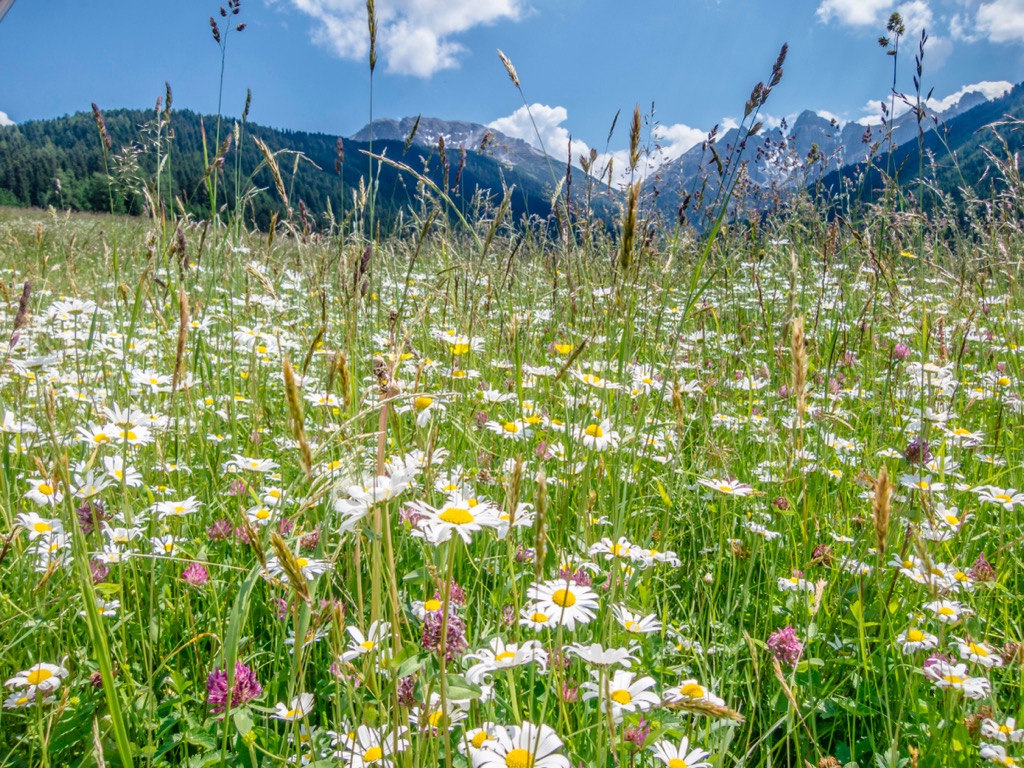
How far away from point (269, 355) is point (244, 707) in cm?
197

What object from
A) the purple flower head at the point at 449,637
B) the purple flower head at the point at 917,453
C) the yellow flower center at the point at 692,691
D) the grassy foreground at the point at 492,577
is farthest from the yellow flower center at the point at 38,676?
the purple flower head at the point at 917,453

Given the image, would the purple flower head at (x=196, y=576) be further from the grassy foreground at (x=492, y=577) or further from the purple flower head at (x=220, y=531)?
the purple flower head at (x=220, y=531)

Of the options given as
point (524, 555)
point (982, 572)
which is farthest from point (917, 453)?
point (524, 555)

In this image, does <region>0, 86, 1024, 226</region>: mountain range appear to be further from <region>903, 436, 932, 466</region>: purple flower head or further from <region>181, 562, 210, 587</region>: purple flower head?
<region>181, 562, 210, 587</region>: purple flower head

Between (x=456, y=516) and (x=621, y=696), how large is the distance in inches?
16.9

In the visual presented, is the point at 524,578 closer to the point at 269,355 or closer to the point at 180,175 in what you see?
the point at 269,355

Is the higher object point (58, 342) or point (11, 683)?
point (58, 342)

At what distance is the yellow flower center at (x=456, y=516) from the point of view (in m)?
0.76

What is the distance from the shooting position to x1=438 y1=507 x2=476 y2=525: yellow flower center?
756mm

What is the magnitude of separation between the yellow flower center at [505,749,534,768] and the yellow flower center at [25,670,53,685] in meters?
0.81

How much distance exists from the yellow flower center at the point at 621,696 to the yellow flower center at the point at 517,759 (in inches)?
9.3

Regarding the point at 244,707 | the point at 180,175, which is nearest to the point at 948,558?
the point at 244,707

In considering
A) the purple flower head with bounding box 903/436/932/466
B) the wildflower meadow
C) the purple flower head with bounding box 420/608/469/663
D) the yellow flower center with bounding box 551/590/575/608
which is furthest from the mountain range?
the purple flower head with bounding box 420/608/469/663

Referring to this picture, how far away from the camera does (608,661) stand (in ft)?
2.74
